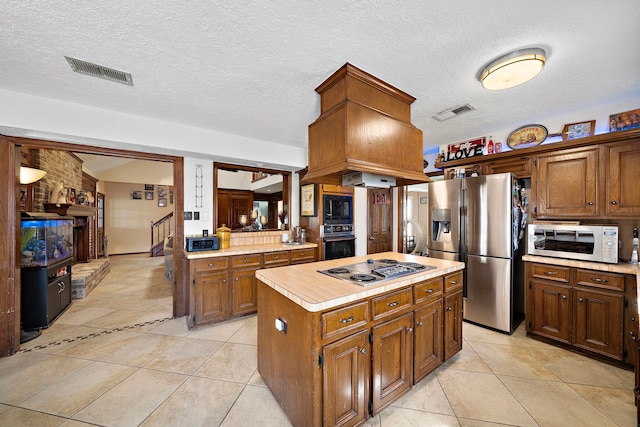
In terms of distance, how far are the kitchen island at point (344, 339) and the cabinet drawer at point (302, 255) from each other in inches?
62.9

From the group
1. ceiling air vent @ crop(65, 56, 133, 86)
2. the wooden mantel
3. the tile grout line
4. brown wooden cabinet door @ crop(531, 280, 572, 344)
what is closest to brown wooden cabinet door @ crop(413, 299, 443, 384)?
brown wooden cabinet door @ crop(531, 280, 572, 344)

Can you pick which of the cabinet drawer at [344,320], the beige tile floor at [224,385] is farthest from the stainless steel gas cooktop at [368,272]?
the beige tile floor at [224,385]

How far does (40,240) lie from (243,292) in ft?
8.16

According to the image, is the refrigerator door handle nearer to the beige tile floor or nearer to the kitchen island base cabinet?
the beige tile floor

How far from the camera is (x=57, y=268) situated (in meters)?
3.24

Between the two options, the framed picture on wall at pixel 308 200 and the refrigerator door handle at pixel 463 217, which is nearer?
the refrigerator door handle at pixel 463 217

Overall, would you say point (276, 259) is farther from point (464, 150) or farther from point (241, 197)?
point (241, 197)

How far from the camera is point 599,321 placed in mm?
2246

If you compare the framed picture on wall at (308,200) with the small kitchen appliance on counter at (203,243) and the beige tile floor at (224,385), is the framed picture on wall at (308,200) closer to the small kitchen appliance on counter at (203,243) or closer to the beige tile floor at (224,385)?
the small kitchen appliance on counter at (203,243)

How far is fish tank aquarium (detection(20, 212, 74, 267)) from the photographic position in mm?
2752

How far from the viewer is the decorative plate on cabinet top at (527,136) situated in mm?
2896

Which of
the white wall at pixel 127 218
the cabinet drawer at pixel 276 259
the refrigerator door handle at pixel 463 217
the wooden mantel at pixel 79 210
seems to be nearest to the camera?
the refrigerator door handle at pixel 463 217

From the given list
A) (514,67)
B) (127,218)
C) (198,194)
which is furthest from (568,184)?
(127,218)

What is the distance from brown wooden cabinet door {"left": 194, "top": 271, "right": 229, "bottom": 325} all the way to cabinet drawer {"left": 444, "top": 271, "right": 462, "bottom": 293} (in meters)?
2.47
